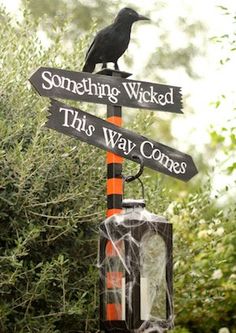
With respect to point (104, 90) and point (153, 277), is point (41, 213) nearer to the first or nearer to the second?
point (104, 90)

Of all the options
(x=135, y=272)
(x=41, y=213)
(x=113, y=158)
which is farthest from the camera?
(x=41, y=213)

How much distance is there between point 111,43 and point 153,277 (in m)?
1.59

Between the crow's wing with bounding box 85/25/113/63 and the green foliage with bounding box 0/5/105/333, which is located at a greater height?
the crow's wing with bounding box 85/25/113/63

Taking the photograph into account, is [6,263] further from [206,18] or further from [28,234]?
[206,18]

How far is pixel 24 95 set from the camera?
6555 millimetres

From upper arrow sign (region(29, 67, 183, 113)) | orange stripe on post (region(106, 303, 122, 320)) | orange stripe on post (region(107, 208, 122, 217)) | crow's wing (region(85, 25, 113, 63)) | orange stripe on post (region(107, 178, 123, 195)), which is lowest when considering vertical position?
orange stripe on post (region(106, 303, 122, 320))

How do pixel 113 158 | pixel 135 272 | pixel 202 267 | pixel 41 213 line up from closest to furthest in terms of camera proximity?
1. pixel 135 272
2. pixel 113 158
3. pixel 41 213
4. pixel 202 267

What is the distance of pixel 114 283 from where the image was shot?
5.16 metres

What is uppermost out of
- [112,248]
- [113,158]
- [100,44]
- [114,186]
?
[100,44]

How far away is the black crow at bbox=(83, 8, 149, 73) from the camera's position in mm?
5922

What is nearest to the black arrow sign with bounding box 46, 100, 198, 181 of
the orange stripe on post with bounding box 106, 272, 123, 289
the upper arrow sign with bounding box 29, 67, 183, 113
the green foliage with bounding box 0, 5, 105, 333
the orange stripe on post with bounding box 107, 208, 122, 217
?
the upper arrow sign with bounding box 29, 67, 183, 113

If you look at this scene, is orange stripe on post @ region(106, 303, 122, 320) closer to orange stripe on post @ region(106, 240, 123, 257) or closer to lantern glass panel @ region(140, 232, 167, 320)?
lantern glass panel @ region(140, 232, 167, 320)

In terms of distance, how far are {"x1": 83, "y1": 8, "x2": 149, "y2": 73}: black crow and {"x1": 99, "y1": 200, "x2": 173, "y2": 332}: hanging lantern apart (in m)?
1.14

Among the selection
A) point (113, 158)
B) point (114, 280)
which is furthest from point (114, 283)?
point (113, 158)
